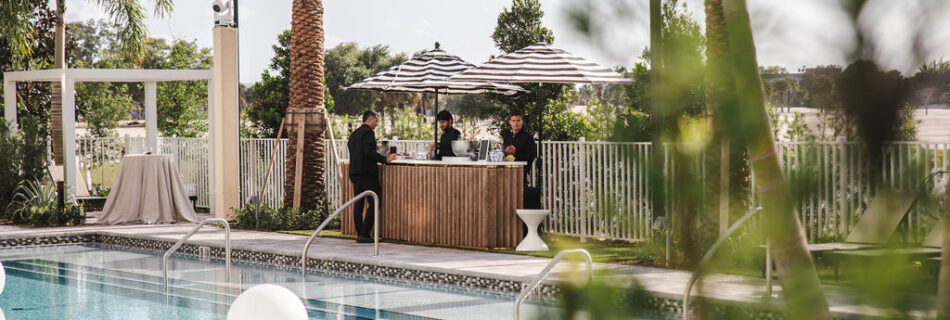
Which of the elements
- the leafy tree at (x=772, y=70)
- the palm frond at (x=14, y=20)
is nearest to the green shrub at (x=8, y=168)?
the palm frond at (x=14, y=20)

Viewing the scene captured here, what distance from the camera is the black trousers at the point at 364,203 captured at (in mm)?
10805

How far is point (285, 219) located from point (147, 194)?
7.38 feet

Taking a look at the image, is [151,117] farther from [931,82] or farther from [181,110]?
[931,82]

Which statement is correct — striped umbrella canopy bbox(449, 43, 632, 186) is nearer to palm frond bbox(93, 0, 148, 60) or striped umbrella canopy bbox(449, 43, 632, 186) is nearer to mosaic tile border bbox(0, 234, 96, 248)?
mosaic tile border bbox(0, 234, 96, 248)

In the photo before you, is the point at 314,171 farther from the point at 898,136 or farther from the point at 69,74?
the point at 898,136

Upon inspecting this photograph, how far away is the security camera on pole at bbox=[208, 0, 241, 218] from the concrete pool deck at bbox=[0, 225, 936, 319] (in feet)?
2.52

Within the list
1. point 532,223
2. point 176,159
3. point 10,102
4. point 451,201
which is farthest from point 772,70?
point 176,159

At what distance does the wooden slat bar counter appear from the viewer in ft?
33.6

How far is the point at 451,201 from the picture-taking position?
34.9ft

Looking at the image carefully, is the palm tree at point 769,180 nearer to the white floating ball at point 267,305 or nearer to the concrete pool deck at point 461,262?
the concrete pool deck at point 461,262

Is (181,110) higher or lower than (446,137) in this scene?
higher

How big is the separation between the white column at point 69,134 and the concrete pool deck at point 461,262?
978 millimetres

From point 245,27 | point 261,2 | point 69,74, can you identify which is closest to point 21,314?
point 69,74

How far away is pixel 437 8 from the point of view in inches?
2491
